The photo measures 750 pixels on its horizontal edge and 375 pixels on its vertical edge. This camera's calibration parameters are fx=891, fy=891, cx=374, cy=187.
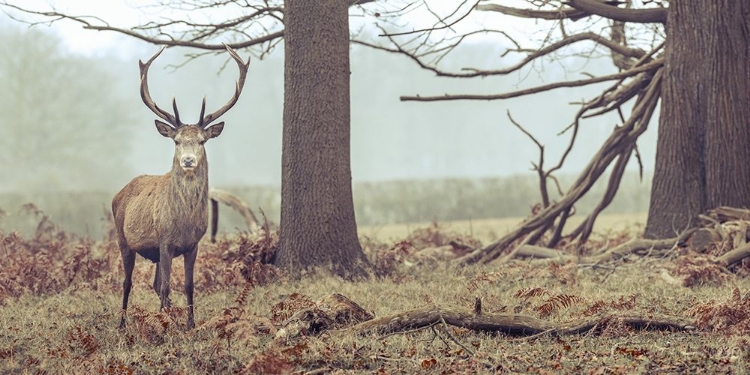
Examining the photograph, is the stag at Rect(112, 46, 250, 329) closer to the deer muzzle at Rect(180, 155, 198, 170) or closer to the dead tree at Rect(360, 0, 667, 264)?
the deer muzzle at Rect(180, 155, 198, 170)

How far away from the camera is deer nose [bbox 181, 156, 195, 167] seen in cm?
747

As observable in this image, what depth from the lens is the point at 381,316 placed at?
7.30 metres

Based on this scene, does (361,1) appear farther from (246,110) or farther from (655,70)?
(246,110)

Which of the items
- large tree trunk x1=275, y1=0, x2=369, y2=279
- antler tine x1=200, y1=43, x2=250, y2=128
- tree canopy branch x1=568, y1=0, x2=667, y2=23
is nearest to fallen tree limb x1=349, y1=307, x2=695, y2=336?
antler tine x1=200, y1=43, x2=250, y2=128

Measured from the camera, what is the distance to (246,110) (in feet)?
259

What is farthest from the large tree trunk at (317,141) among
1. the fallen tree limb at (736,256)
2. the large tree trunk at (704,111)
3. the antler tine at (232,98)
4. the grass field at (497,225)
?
the grass field at (497,225)

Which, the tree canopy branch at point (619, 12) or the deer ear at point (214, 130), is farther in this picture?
the tree canopy branch at point (619, 12)

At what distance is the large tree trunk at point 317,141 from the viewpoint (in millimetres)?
10258

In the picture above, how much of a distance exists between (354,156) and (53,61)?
1528 inches

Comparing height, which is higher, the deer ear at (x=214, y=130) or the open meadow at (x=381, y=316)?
the deer ear at (x=214, y=130)

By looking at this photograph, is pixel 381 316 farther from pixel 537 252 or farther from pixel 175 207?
pixel 537 252

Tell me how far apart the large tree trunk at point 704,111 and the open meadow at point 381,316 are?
860 mm

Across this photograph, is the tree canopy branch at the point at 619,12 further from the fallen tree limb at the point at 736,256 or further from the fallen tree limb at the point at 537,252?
the fallen tree limb at the point at 736,256

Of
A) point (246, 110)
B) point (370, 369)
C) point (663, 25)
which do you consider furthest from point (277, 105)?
point (370, 369)
